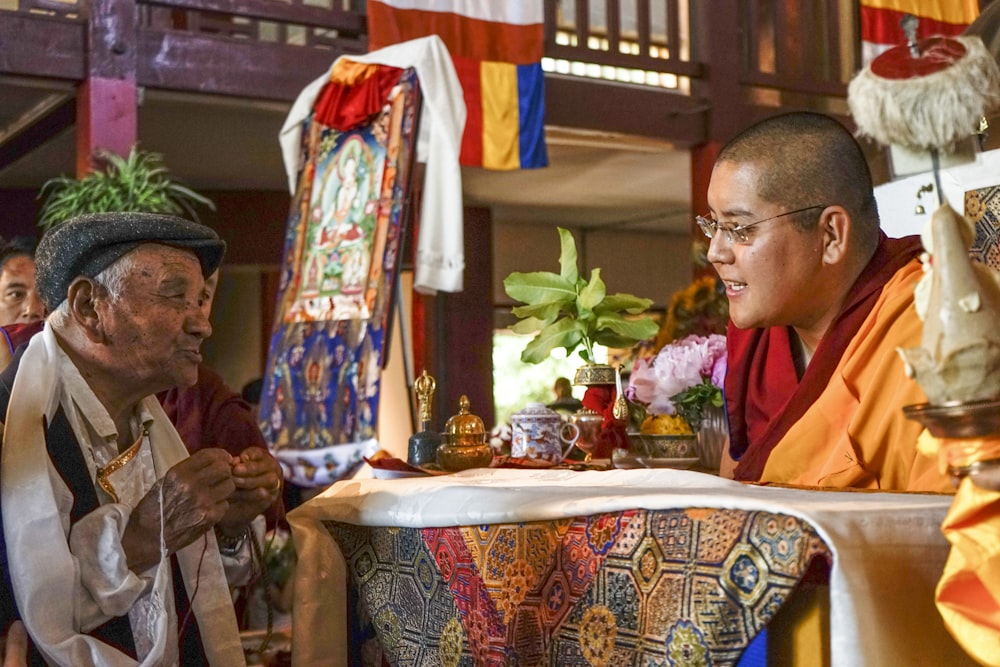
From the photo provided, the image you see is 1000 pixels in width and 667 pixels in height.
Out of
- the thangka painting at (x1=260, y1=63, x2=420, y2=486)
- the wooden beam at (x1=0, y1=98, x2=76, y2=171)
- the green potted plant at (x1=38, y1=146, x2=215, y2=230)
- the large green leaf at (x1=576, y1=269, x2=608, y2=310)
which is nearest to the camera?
the large green leaf at (x1=576, y1=269, x2=608, y2=310)

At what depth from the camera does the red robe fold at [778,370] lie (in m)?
1.83

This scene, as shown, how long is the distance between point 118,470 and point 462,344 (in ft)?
23.2

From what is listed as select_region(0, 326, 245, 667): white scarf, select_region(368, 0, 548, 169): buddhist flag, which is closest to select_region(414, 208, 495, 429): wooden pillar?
select_region(368, 0, 548, 169): buddhist flag

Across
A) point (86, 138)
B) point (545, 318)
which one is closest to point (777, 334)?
point (545, 318)

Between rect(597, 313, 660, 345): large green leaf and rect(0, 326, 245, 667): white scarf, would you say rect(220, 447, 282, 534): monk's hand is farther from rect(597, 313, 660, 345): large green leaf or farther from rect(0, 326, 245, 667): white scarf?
rect(597, 313, 660, 345): large green leaf

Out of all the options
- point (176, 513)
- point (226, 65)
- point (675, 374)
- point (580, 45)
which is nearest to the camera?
point (176, 513)

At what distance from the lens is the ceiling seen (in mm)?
6625

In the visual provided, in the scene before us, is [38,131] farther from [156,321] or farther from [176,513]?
[176,513]

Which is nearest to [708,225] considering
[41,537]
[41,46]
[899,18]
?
[41,537]

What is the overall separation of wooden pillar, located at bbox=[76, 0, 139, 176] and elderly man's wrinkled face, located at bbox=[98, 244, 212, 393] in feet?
13.3

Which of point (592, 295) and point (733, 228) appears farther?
point (592, 295)

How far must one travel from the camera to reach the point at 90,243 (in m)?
1.89

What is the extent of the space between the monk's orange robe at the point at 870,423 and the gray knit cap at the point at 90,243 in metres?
1.08

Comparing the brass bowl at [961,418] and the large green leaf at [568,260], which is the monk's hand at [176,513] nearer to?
the large green leaf at [568,260]
